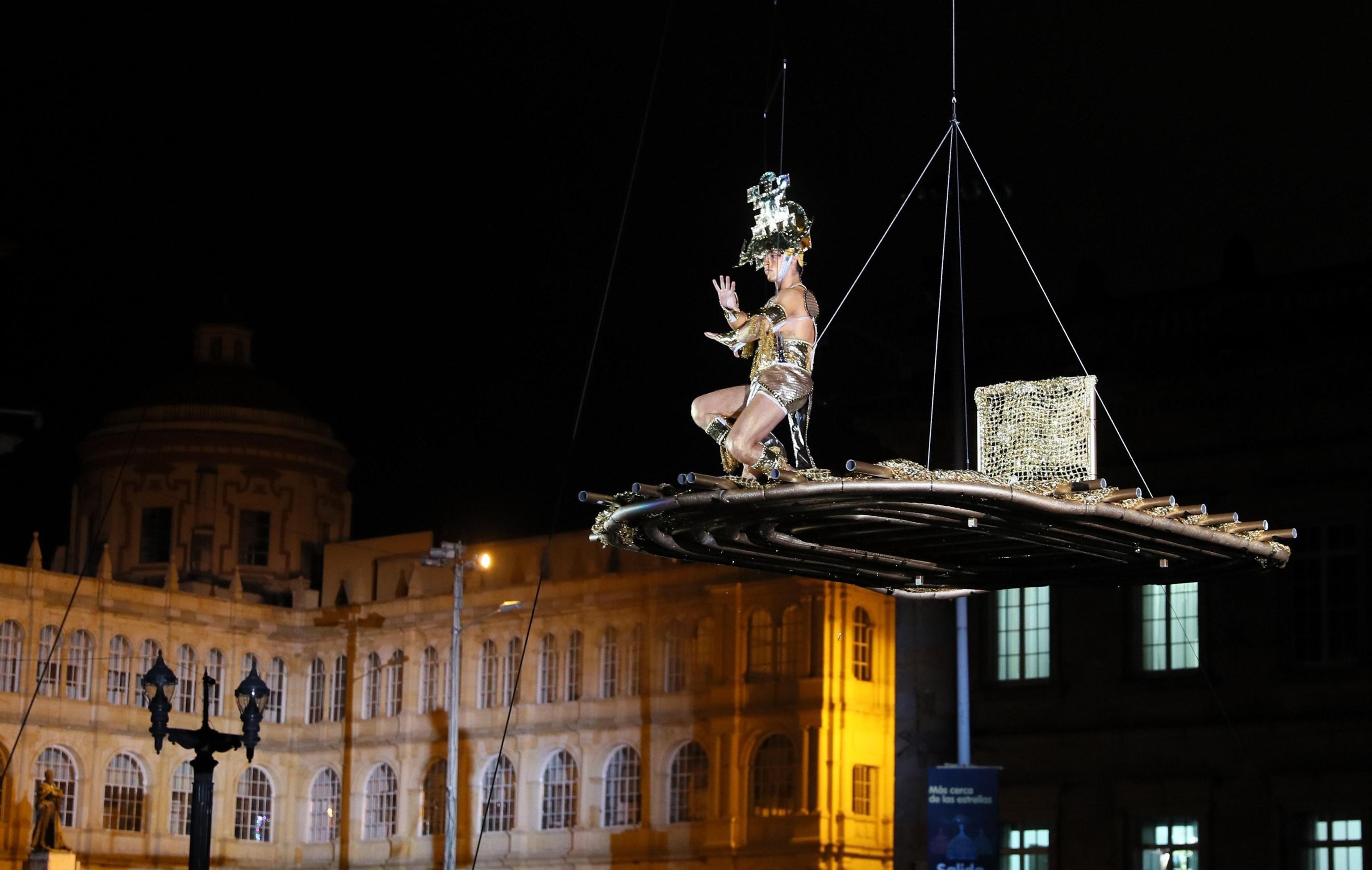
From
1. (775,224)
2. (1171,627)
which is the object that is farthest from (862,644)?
(775,224)

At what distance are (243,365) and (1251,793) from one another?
44.3 m

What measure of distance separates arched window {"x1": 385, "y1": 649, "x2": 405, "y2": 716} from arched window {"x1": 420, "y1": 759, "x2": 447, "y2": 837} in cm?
207

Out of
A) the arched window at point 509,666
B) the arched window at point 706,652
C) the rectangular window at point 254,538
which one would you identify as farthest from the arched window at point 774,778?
the rectangular window at point 254,538

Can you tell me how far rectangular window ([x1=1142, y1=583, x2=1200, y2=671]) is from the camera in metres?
30.8

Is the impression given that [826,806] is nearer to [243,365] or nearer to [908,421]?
[908,421]

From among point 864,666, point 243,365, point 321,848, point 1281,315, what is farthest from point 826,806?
point 243,365

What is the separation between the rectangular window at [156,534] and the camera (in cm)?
6594

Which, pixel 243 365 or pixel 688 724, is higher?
pixel 243 365

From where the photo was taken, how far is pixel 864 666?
166 feet

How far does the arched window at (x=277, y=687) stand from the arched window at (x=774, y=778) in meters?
16.0

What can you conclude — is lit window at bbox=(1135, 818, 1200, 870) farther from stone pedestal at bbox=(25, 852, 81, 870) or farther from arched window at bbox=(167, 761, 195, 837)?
arched window at bbox=(167, 761, 195, 837)

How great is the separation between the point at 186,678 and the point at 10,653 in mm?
5047

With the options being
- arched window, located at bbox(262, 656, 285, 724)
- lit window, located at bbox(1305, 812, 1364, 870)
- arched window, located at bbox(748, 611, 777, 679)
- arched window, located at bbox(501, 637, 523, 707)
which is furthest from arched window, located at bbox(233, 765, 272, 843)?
lit window, located at bbox(1305, 812, 1364, 870)

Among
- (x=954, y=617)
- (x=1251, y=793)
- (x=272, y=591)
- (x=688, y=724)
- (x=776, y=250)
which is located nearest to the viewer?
(x=776, y=250)
